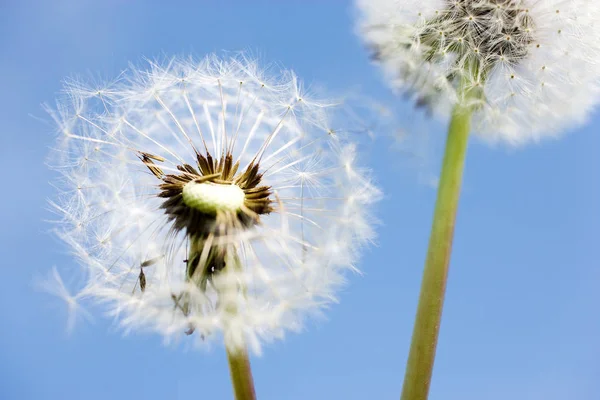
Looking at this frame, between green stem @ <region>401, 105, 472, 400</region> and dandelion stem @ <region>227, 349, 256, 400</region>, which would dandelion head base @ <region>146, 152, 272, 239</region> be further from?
green stem @ <region>401, 105, 472, 400</region>

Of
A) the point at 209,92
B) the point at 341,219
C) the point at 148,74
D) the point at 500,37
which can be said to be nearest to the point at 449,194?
the point at 341,219

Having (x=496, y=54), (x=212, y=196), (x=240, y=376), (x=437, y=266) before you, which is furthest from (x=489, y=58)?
(x=240, y=376)

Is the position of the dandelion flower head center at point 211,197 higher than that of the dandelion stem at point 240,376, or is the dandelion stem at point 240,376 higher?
the dandelion flower head center at point 211,197

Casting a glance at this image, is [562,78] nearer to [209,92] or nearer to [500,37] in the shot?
[500,37]

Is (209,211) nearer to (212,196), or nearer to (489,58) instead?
(212,196)

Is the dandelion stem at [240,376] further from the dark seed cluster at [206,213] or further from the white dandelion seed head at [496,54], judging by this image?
the white dandelion seed head at [496,54]

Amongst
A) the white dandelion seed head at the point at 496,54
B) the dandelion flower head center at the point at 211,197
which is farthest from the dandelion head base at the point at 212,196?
the white dandelion seed head at the point at 496,54

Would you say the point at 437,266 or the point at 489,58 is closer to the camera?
the point at 437,266

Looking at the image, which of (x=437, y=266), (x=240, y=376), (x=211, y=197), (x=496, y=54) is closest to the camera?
(x=240, y=376)
